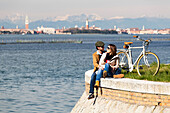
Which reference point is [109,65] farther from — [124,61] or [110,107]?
[124,61]

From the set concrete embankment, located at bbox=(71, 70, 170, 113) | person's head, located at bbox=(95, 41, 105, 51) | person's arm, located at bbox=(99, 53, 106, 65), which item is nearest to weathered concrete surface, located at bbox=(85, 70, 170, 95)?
concrete embankment, located at bbox=(71, 70, 170, 113)

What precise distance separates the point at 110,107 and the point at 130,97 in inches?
28.3

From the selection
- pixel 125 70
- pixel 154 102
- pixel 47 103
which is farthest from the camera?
pixel 47 103

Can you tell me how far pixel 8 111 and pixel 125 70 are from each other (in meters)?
6.86

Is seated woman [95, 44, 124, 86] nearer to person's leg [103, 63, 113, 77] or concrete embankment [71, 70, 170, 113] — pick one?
person's leg [103, 63, 113, 77]

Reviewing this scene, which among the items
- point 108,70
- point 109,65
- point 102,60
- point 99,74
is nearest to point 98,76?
point 99,74

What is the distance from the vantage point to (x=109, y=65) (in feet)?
36.0

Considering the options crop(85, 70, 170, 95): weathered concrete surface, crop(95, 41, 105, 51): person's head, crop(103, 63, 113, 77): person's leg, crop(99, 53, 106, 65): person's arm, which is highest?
crop(95, 41, 105, 51): person's head

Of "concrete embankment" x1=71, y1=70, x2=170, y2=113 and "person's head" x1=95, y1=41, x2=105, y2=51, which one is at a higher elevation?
"person's head" x1=95, y1=41, x2=105, y2=51

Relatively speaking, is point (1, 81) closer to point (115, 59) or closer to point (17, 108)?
point (17, 108)

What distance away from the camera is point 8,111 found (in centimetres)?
1748

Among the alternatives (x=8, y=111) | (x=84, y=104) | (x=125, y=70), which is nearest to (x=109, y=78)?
(x=84, y=104)

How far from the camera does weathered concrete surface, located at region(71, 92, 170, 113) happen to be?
9128 millimetres

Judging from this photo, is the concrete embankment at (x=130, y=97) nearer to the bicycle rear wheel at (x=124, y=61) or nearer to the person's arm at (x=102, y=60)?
the person's arm at (x=102, y=60)
